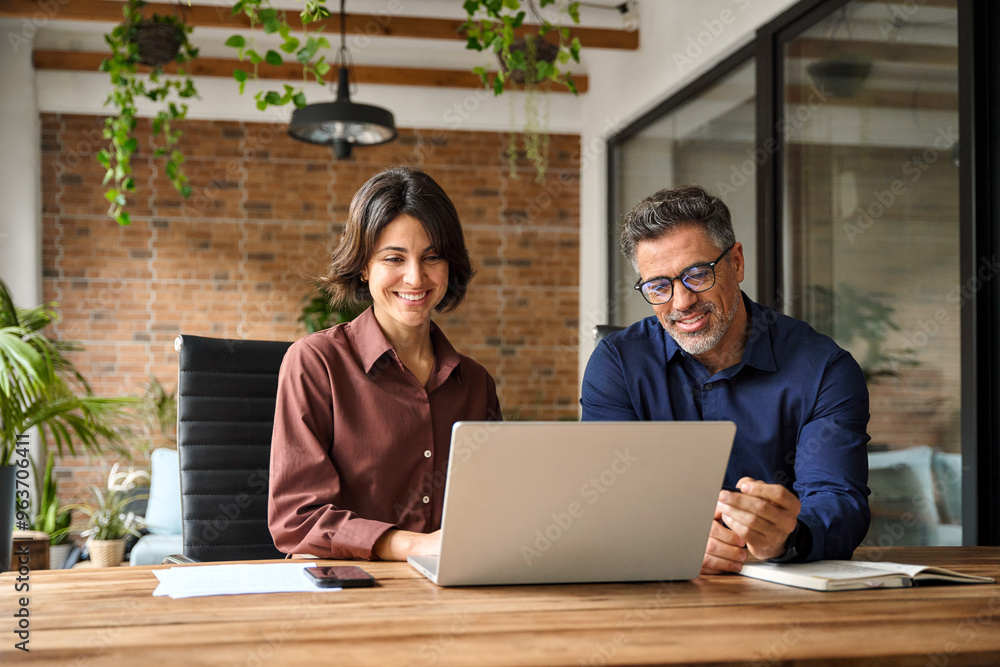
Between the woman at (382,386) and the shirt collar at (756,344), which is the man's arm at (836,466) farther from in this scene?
the woman at (382,386)

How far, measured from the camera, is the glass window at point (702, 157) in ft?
12.5

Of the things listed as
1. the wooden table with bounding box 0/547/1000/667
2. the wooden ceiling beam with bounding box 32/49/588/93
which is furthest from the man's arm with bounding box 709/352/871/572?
the wooden ceiling beam with bounding box 32/49/588/93

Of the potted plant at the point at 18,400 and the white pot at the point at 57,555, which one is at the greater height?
the potted plant at the point at 18,400

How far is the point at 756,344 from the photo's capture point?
1.77 metres

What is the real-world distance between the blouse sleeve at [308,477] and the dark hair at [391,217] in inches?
8.2

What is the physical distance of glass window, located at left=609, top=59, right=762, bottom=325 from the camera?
12.5 feet

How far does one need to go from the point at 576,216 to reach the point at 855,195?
3057mm

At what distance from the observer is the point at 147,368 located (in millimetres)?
5473

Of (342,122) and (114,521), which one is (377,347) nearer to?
(342,122)

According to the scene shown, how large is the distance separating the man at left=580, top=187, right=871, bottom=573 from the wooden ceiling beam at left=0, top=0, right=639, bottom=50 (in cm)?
309

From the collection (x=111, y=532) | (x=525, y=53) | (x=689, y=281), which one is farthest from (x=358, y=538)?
(x=111, y=532)

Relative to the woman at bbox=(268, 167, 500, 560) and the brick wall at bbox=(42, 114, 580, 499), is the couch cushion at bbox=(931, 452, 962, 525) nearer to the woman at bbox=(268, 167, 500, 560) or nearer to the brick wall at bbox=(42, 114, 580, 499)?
the woman at bbox=(268, 167, 500, 560)

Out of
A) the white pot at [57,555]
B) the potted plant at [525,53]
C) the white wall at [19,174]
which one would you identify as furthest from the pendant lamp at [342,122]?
the white pot at [57,555]

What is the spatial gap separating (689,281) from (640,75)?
3414mm
